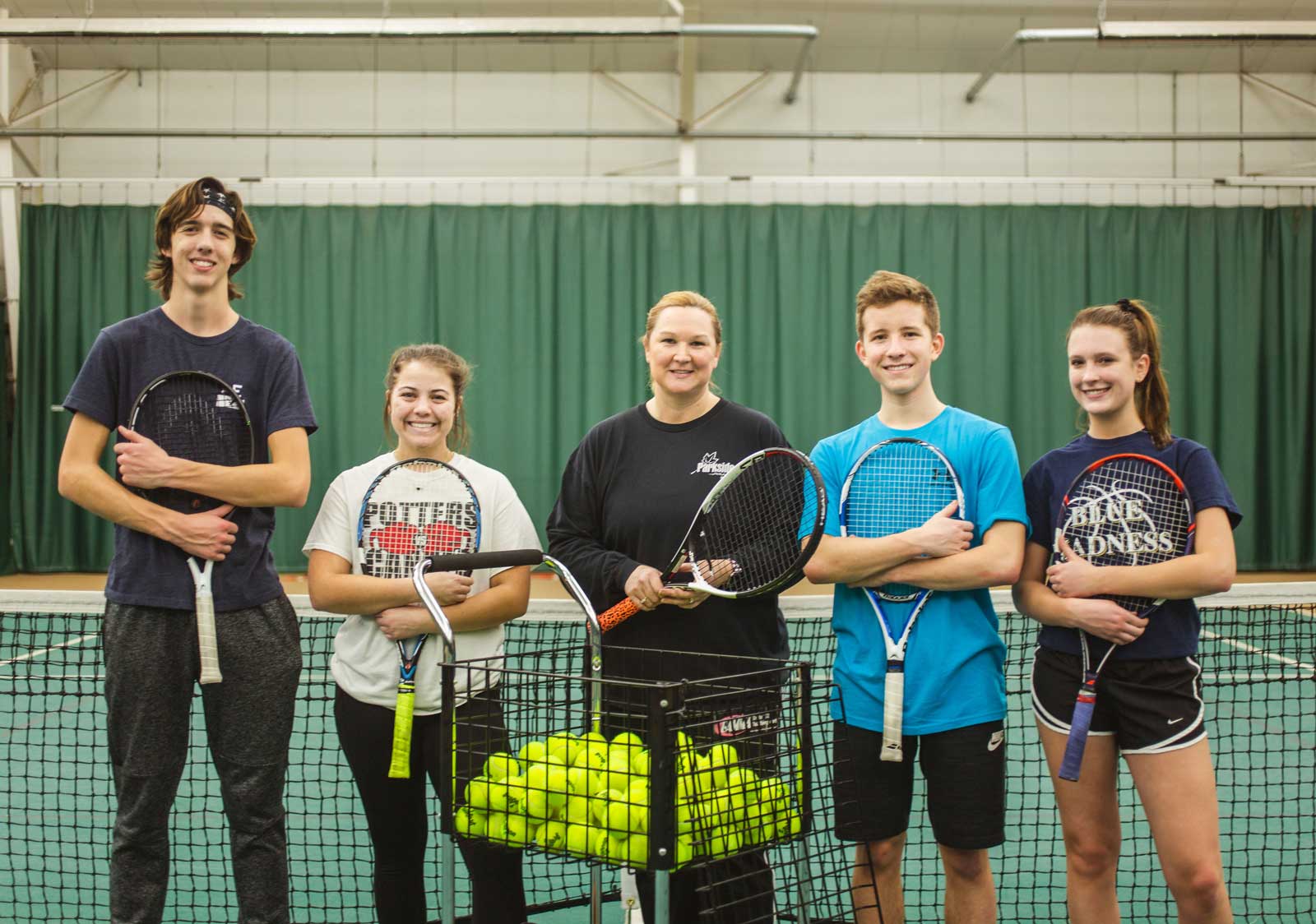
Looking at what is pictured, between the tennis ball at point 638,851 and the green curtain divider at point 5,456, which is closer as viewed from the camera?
the tennis ball at point 638,851

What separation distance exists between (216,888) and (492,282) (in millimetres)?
7909

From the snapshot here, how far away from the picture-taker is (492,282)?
10578 mm

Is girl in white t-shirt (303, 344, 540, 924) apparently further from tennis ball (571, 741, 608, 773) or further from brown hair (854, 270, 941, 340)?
brown hair (854, 270, 941, 340)

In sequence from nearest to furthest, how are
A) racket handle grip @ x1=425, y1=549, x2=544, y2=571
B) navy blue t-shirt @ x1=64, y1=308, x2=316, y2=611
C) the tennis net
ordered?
racket handle grip @ x1=425, y1=549, x2=544, y2=571 → navy blue t-shirt @ x1=64, y1=308, x2=316, y2=611 → the tennis net

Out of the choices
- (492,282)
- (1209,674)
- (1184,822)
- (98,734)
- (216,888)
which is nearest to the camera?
(1184,822)

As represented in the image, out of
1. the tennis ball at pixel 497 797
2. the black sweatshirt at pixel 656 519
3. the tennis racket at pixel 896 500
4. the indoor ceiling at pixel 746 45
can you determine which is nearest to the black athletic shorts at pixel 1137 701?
the tennis racket at pixel 896 500

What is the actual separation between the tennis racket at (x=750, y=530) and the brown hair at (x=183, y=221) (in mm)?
1113

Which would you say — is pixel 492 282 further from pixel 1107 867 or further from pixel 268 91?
pixel 1107 867

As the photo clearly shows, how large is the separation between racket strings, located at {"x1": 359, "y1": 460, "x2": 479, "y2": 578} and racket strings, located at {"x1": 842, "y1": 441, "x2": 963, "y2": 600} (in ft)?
2.82

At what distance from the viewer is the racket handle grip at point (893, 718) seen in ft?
7.11

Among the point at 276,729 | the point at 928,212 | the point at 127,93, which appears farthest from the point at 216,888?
the point at 127,93

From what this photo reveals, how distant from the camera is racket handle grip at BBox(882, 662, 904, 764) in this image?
2.17m

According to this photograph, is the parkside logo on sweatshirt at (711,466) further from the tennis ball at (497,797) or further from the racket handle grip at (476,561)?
the tennis ball at (497,797)

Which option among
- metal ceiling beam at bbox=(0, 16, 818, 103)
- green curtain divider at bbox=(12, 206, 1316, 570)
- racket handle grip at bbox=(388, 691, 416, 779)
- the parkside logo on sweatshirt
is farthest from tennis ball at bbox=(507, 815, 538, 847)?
green curtain divider at bbox=(12, 206, 1316, 570)
